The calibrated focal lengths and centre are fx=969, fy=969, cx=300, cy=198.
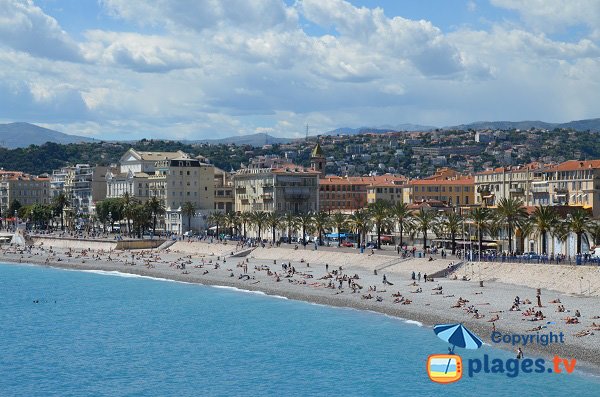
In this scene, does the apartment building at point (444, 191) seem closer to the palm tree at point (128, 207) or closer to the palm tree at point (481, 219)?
the palm tree at point (128, 207)

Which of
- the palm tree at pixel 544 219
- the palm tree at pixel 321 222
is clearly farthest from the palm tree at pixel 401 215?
the palm tree at pixel 544 219

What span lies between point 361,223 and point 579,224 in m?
29.9

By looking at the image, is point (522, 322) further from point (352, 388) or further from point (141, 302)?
point (141, 302)

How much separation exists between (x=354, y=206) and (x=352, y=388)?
355 feet

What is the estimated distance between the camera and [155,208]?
128m

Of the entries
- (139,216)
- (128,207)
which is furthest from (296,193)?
(128,207)

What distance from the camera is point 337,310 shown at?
6400cm

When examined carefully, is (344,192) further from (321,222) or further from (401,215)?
(401,215)

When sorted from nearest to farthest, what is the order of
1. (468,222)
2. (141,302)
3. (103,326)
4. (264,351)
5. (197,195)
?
(264,351)
(103,326)
(141,302)
(468,222)
(197,195)

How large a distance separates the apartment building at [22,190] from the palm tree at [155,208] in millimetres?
58555

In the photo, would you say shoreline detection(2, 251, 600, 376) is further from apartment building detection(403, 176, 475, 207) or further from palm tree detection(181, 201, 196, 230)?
apartment building detection(403, 176, 475, 207)

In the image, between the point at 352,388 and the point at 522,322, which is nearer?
the point at 352,388

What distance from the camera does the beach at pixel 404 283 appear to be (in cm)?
5122

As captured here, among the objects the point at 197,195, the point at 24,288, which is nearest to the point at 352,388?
the point at 24,288
